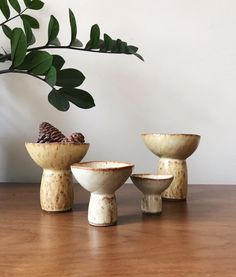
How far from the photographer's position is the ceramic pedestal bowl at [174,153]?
63 cm

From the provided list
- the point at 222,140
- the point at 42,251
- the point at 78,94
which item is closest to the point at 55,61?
the point at 78,94

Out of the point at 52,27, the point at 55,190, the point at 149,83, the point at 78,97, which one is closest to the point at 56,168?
the point at 55,190

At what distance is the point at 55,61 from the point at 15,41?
0.11 meters

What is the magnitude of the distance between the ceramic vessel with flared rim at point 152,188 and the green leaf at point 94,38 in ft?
0.90

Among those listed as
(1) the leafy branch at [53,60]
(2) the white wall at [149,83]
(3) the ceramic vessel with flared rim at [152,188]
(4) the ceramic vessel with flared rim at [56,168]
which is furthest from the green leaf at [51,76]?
(2) the white wall at [149,83]

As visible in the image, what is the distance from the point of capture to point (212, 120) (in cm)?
88

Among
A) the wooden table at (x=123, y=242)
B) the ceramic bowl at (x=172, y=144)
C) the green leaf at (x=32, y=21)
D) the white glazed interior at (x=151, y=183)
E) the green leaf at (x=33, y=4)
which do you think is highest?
the green leaf at (x=33, y=4)

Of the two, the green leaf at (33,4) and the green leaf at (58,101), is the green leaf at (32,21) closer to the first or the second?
the green leaf at (33,4)

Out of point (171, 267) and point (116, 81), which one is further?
point (116, 81)

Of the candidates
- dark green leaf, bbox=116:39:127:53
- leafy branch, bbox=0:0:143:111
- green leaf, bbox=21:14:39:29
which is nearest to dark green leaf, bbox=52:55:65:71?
leafy branch, bbox=0:0:143:111

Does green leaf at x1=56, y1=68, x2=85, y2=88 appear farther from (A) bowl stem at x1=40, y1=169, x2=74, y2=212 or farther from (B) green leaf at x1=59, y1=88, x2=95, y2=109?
(A) bowl stem at x1=40, y1=169, x2=74, y2=212

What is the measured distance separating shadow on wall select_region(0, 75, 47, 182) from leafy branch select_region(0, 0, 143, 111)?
0.54 feet

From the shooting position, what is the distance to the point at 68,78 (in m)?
0.62

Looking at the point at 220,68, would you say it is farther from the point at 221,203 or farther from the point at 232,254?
the point at 232,254
